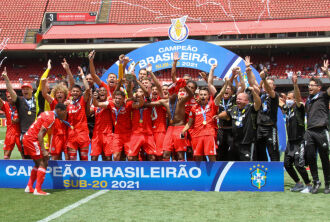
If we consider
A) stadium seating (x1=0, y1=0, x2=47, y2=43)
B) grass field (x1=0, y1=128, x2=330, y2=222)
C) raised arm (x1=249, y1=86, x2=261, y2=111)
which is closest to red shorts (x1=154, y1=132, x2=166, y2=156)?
grass field (x1=0, y1=128, x2=330, y2=222)

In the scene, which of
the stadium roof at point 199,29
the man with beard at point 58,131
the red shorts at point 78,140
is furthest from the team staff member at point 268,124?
the stadium roof at point 199,29

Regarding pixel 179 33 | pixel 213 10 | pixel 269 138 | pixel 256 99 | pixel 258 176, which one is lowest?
pixel 258 176

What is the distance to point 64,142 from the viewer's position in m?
7.56

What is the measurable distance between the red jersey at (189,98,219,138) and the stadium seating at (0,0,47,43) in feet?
110

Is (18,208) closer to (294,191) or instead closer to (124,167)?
(124,167)

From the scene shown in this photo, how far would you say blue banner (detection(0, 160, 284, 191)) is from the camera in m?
6.59

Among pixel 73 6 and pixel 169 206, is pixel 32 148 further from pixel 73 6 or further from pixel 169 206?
pixel 73 6

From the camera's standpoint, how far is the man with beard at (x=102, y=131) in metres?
7.71

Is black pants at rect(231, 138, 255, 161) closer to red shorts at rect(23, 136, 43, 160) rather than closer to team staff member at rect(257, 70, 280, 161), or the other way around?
team staff member at rect(257, 70, 280, 161)

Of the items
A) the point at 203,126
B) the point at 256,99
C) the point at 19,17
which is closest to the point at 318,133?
the point at 256,99

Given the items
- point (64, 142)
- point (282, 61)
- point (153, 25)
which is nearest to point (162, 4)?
point (153, 25)

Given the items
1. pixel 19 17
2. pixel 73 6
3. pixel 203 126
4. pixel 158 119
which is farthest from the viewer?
pixel 73 6

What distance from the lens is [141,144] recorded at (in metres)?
7.49

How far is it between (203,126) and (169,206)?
1978 mm
